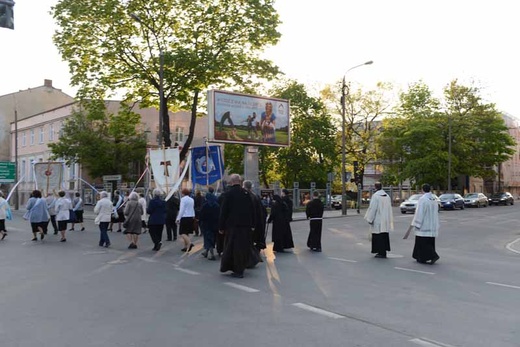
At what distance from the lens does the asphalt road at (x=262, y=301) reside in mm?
5625

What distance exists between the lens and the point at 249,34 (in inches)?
1150

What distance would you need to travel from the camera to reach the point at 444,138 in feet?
180

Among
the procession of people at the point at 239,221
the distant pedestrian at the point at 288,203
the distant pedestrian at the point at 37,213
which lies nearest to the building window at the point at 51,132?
the procession of people at the point at 239,221

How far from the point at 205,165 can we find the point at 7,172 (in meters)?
31.4

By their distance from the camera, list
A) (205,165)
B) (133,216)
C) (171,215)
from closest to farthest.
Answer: (133,216)
(171,215)
(205,165)

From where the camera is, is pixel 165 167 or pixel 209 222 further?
pixel 165 167

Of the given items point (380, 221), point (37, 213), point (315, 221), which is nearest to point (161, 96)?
point (37, 213)

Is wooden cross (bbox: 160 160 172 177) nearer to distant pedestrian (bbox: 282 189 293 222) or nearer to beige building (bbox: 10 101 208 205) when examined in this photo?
distant pedestrian (bbox: 282 189 293 222)

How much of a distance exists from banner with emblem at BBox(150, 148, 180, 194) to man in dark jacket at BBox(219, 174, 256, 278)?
9029 millimetres

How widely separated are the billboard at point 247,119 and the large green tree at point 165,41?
3236 millimetres

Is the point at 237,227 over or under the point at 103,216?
over

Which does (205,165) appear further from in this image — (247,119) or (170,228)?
(247,119)

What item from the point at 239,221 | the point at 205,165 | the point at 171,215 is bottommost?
the point at 171,215

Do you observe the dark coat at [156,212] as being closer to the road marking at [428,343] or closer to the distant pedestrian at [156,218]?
the distant pedestrian at [156,218]
